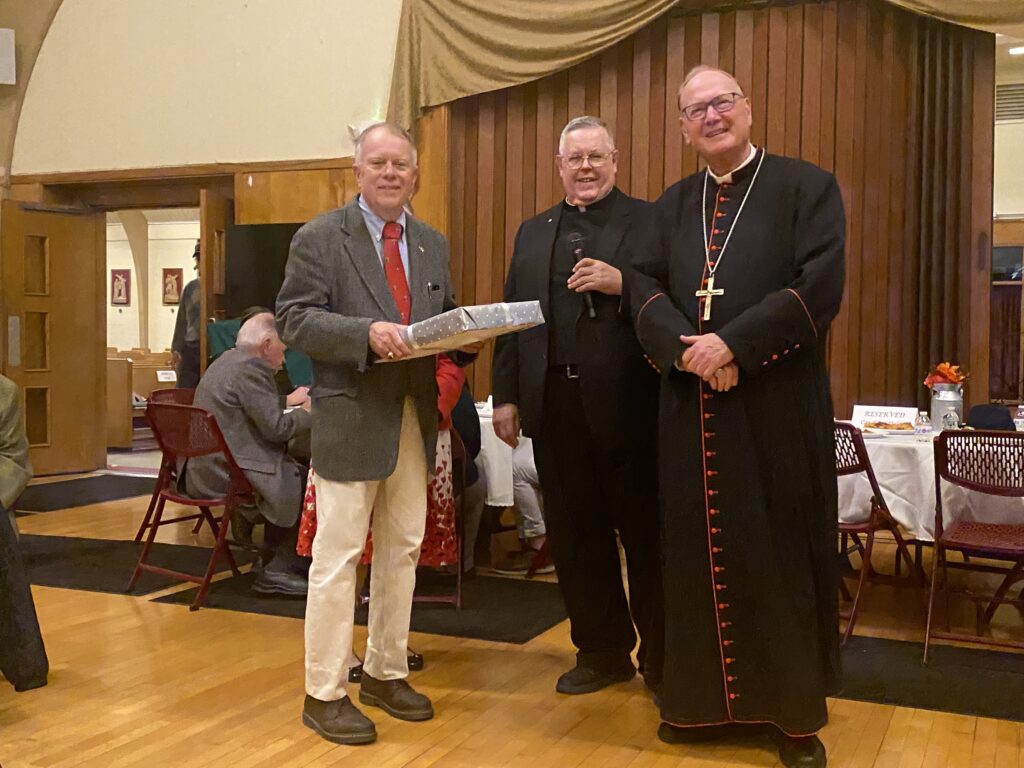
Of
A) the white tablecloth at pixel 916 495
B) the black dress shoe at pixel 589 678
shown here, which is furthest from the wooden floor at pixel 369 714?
the white tablecloth at pixel 916 495

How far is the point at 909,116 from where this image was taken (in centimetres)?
607

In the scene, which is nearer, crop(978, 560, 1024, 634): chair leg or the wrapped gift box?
the wrapped gift box

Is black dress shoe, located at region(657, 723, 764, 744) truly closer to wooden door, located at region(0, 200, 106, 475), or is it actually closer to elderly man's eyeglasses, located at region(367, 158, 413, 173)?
elderly man's eyeglasses, located at region(367, 158, 413, 173)

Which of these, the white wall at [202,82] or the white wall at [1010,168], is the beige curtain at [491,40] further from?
the white wall at [1010,168]

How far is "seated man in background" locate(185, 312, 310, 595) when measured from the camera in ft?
14.9

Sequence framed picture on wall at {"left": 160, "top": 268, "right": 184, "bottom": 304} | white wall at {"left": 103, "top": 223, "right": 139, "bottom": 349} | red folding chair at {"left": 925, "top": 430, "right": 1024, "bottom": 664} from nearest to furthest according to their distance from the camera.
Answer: red folding chair at {"left": 925, "top": 430, "right": 1024, "bottom": 664} < framed picture on wall at {"left": 160, "top": 268, "right": 184, "bottom": 304} < white wall at {"left": 103, "top": 223, "right": 139, "bottom": 349}

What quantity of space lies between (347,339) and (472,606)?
2053 millimetres

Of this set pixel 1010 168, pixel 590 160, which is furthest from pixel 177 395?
pixel 1010 168

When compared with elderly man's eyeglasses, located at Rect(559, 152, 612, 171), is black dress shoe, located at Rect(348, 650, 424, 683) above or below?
below

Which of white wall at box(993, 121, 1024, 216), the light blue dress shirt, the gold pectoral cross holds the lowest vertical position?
the gold pectoral cross

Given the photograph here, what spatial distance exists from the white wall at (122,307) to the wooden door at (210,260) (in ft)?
35.3

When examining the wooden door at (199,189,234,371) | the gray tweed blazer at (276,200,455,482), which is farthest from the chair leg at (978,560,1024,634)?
the wooden door at (199,189,234,371)

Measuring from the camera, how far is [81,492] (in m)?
7.81

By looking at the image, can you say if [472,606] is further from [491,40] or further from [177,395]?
[491,40]
